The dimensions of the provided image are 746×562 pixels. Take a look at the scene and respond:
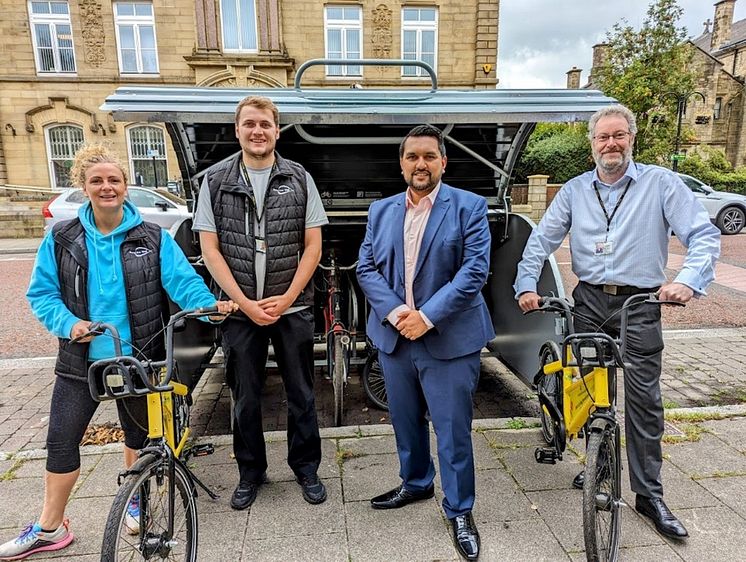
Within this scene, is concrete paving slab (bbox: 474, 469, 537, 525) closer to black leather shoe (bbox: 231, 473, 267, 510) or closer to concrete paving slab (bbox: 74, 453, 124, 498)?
black leather shoe (bbox: 231, 473, 267, 510)

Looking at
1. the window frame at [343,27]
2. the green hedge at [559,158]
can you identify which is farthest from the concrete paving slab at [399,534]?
the green hedge at [559,158]

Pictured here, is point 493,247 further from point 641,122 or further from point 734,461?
point 641,122

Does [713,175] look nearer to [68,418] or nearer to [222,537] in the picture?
[222,537]

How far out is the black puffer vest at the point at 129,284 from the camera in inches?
91.4

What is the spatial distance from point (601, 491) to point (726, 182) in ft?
80.4

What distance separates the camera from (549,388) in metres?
3.10

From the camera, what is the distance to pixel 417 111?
10.1 ft

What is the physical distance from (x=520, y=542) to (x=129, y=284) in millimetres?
2251

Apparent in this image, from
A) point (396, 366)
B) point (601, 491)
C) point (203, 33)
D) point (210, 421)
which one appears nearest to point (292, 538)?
point (396, 366)

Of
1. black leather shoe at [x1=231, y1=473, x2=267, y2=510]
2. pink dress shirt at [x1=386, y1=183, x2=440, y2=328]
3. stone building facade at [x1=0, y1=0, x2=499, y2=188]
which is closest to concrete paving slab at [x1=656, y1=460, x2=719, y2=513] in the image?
pink dress shirt at [x1=386, y1=183, x2=440, y2=328]

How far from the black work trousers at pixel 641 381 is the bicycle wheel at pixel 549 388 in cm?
38

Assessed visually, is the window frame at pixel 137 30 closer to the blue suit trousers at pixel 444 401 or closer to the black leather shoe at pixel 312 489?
the black leather shoe at pixel 312 489

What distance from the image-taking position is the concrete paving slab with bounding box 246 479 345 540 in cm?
264

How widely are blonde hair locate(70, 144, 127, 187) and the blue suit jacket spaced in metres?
1.30
